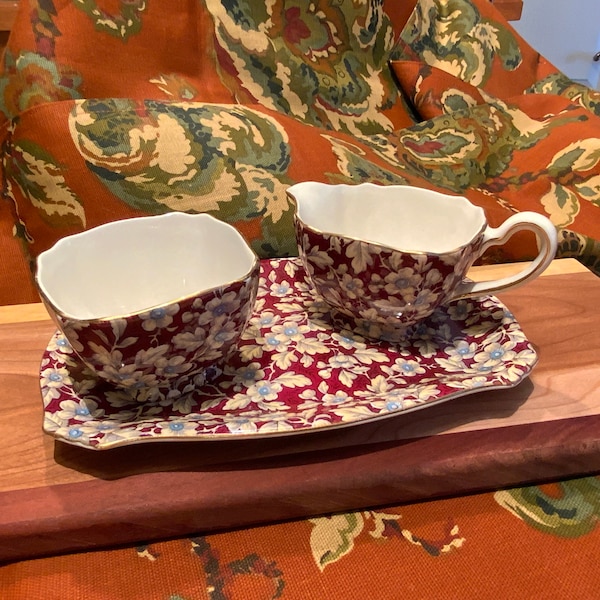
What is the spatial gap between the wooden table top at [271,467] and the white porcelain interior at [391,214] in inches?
5.5

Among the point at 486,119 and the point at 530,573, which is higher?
the point at 486,119

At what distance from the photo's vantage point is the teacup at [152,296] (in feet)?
1.20

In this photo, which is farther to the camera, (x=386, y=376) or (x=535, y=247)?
(x=535, y=247)

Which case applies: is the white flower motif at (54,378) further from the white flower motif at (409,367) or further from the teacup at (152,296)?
the white flower motif at (409,367)

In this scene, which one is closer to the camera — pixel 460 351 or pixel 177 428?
pixel 177 428

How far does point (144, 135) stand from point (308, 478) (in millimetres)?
376

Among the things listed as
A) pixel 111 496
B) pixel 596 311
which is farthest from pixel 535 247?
pixel 111 496

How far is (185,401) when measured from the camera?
0.42 metres

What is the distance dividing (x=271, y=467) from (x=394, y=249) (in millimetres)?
162

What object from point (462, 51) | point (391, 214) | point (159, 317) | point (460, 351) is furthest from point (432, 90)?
point (159, 317)

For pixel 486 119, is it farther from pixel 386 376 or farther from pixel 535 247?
pixel 386 376

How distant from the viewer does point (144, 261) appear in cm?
49

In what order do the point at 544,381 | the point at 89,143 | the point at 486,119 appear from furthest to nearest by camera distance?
1. the point at 486,119
2. the point at 89,143
3. the point at 544,381

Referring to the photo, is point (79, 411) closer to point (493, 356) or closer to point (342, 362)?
point (342, 362)
